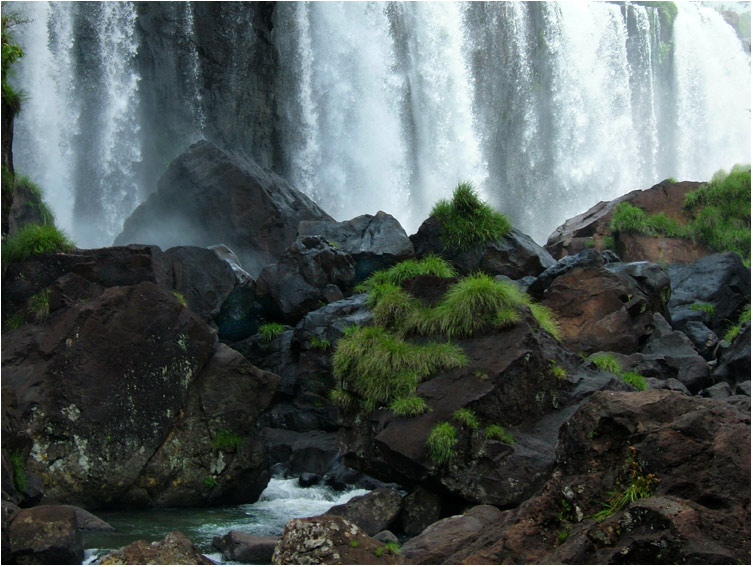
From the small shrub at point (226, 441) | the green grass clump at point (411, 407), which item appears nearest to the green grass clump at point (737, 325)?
the green grass clump at point (411, 407)

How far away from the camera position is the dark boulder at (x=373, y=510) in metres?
9.62

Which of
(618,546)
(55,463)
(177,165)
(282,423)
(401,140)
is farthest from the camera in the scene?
(401,140)

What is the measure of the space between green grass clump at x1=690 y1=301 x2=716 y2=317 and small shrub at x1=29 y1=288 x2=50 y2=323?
12.6 metres

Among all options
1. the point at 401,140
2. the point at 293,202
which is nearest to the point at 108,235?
the point at 293,202

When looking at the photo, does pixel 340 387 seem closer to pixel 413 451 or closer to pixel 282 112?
pixel 413 451

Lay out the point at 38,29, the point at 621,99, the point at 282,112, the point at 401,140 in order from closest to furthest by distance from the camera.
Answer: the point at 38,29 < the point at 282,112 < the point at 401,140 < the point at 621,99

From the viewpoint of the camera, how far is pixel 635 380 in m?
12.2

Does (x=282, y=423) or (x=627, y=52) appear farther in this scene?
(x=627, y=52)

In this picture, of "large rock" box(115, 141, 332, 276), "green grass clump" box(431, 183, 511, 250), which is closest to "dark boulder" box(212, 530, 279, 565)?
"green grass clump" box(431, 183, 511, 250)

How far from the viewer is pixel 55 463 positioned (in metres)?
10.8

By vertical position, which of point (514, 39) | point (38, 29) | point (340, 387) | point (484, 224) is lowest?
point (340, 387)

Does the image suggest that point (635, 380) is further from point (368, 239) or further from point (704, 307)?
point (368, 239)

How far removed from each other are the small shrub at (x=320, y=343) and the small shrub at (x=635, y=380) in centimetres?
494

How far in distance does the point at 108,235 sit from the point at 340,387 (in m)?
18.2
